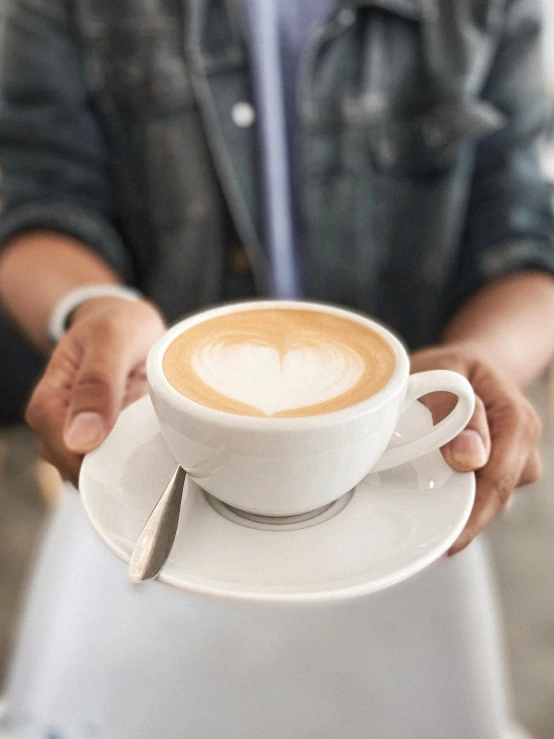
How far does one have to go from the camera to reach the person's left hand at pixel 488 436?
1.58 ft

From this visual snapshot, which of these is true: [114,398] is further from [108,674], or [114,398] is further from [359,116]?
[359,116]

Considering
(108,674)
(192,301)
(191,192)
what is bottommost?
(108,674)

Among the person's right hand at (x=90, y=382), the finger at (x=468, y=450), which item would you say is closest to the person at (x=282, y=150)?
the person's right hand at (x=90, y=382)

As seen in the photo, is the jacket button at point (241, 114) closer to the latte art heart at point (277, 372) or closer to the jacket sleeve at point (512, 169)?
the jacket sleeve at point (512, 169)

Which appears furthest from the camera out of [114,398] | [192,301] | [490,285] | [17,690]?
[192,301]

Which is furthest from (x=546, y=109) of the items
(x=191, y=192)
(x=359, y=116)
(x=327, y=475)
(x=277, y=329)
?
(x=327, y=475)

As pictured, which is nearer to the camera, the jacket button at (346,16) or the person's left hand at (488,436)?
the person's left hand at (488,436)

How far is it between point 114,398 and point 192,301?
1.80 ft

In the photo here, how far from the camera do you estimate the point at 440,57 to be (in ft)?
3.08

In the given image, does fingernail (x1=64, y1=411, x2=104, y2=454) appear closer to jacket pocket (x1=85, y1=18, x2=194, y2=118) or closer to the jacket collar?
jacket pocket (x1=85, y1=18, x2=194, y2=118)

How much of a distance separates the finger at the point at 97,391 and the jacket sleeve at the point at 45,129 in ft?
1.47

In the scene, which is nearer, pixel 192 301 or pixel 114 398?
pixel 114 398

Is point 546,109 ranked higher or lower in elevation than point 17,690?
higher

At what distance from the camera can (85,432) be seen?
0.50 meters
